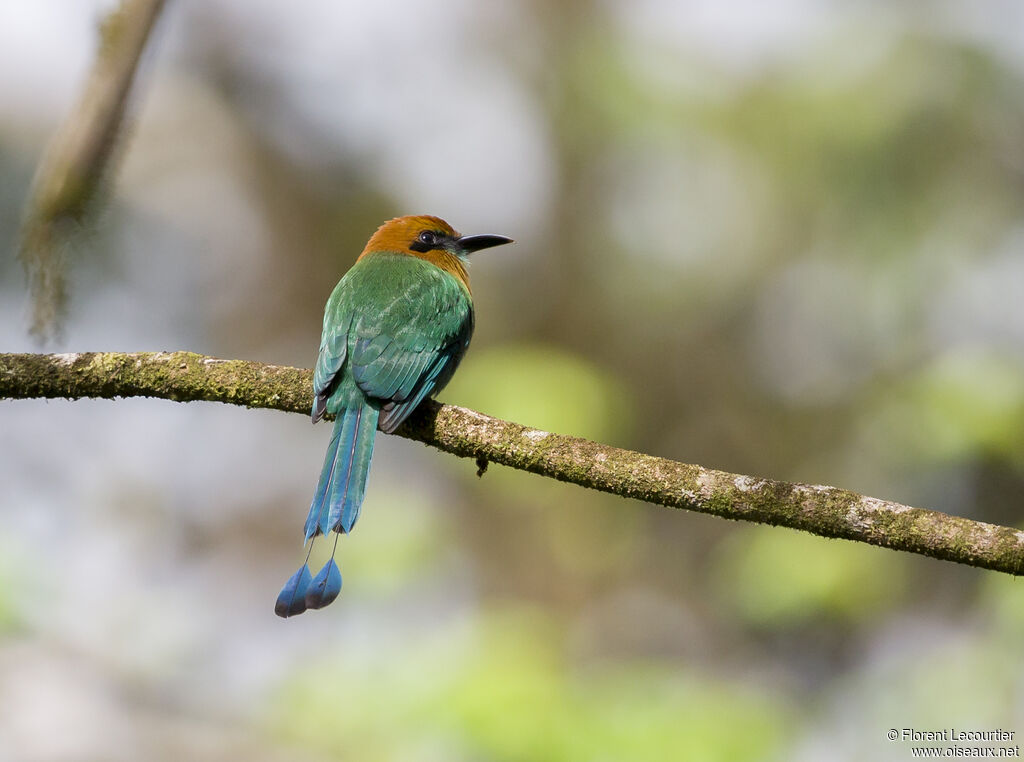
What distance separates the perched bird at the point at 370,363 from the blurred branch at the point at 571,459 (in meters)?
0.10

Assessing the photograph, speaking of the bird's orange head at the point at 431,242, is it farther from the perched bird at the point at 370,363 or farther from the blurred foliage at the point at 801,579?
the blurred foliage at the point at 801,579

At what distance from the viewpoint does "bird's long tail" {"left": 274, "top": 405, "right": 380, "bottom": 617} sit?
2404mm

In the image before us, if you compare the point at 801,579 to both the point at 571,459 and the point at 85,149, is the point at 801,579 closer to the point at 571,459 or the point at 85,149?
the point at 571,459

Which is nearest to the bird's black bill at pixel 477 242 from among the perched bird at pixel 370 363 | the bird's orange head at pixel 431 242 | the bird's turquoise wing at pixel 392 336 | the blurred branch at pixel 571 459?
the bird's orange head at pixel 431 242

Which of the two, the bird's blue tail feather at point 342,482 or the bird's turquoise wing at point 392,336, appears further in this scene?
the bird's turquoise wing at point 392,336

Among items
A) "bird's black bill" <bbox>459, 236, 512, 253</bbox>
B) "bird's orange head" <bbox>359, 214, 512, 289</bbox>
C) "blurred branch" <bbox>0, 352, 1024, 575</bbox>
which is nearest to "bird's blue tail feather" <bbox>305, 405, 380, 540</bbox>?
"blurred branch" <bbox>0, 352, 1024, 575</bbox>

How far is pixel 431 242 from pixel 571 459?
2010 millimetres

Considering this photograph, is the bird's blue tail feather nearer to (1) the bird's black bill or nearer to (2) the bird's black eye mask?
(2) the bird's black eye mask

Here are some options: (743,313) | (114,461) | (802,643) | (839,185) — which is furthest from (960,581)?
(114,461)

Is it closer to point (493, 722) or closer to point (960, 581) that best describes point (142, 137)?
point (493, 722)

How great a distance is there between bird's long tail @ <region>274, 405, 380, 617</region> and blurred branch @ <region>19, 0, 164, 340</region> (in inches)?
34.7

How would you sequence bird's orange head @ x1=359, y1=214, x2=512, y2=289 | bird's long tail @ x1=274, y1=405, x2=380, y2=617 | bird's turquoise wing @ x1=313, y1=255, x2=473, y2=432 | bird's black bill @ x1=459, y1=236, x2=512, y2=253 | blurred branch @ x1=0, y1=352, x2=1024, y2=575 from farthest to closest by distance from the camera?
bird's black bill @ x1=459, y1=236, x2=512, y2=253 → bird's orange head @ x1=359, y1=214, x2=512, y2=289 → bird's turquoise wing @ x1=313, y1=255, x2=473, y2=432 → bird's long tail @ x1=274, y1=405, x2=380, y2=617 → blurred branch @ x1=0, y1=352, x2=1024, y2=575

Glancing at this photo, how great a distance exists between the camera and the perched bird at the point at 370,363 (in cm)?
263

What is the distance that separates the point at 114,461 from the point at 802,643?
15.2ft
